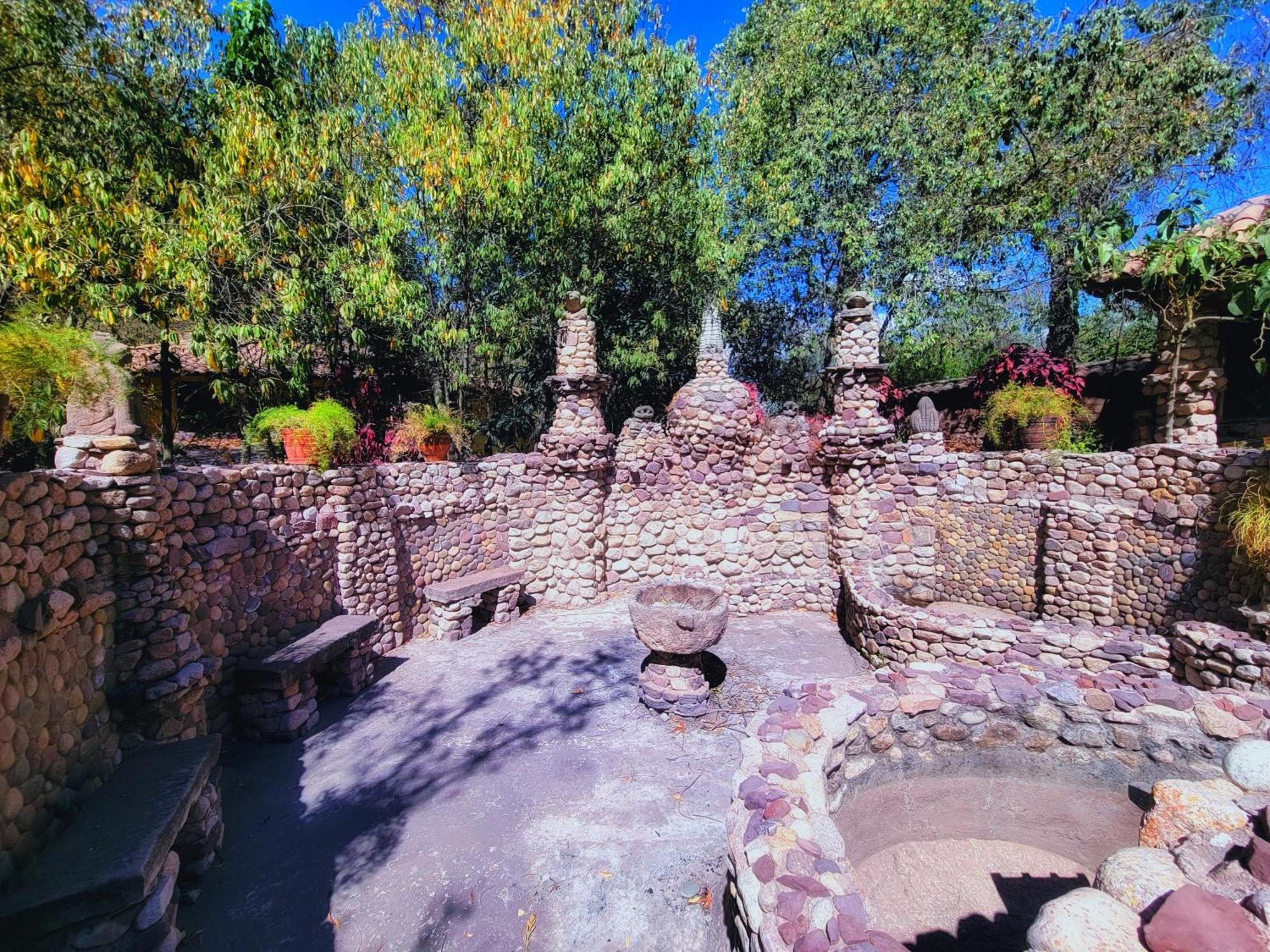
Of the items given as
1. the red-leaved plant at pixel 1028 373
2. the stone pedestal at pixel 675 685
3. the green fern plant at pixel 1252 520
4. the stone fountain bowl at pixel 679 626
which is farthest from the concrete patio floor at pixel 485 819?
the red-leaved plant at pixel 1028 373

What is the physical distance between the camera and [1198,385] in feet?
24.1

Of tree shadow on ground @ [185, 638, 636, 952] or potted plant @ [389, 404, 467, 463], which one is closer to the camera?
tree shadow on ground @ [185, 638, 636, 952]

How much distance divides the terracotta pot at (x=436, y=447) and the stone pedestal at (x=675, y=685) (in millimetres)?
4335

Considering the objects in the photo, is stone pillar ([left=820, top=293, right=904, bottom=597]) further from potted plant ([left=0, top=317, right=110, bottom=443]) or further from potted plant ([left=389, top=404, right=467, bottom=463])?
potted plant ([left=0, top=317, right=110, bottom=443])

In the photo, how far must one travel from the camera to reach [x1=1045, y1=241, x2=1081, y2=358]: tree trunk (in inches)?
438

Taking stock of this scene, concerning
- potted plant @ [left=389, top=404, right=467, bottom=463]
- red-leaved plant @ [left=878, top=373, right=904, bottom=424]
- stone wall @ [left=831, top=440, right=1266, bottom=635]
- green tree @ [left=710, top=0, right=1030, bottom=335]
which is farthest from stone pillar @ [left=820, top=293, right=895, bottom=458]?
potted plant @ [left=389, top=404, right=467, bottom=463]

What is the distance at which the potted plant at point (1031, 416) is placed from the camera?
8719 mm

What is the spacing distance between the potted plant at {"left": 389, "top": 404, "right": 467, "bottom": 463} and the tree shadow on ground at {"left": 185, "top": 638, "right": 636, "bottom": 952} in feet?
9.24

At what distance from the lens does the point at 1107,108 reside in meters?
10.2

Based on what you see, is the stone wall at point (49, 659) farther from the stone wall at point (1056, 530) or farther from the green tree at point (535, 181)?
the stone wall at point (1056, 530)

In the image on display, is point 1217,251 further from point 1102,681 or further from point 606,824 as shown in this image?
point 606,824

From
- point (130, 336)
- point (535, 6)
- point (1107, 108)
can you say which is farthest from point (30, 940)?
point (1107, 108)

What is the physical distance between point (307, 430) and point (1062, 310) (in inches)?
541

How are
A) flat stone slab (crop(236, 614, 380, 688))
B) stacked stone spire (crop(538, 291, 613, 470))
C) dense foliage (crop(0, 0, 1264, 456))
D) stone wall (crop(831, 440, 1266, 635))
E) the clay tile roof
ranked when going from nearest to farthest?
flat stone slab (crop(236, 614, 380, 688)), dense foliage (crop(0, 0, 1264, 456)), stone wall (crop(831, 440, 1266, 635)), the clay tile roof, stacked stone spire (crop(538, 291, 613, 470))
